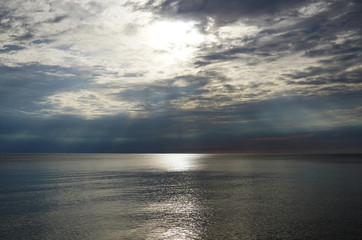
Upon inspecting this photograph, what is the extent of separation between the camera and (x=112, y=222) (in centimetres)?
A: 2269

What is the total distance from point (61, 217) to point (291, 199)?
85.9 feet

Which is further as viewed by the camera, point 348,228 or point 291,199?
point 291,199

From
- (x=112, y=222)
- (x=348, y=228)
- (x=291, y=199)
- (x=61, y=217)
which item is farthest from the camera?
(x=291, y=199)

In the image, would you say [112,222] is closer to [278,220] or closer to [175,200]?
[175,200]

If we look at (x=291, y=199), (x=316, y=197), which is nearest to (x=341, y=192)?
(x=316, y=197)

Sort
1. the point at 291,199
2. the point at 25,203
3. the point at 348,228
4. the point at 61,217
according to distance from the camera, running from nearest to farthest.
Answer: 1. the point at 348,228
2. the point at 61,217
3. the point at 25,203
4. the point at 291,199

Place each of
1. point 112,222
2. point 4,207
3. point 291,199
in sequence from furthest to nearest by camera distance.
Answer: point 291,199 → point 4,207 → point 112,222

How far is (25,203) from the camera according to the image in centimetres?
3100

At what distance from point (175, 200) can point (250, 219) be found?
11.8 metres

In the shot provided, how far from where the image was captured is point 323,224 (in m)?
22.1

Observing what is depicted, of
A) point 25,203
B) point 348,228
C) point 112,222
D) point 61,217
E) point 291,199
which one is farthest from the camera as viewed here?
point 291,199

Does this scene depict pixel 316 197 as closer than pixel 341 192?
Yes

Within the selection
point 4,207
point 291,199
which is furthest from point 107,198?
point 291,199

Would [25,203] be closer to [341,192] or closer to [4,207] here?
[4,207]
